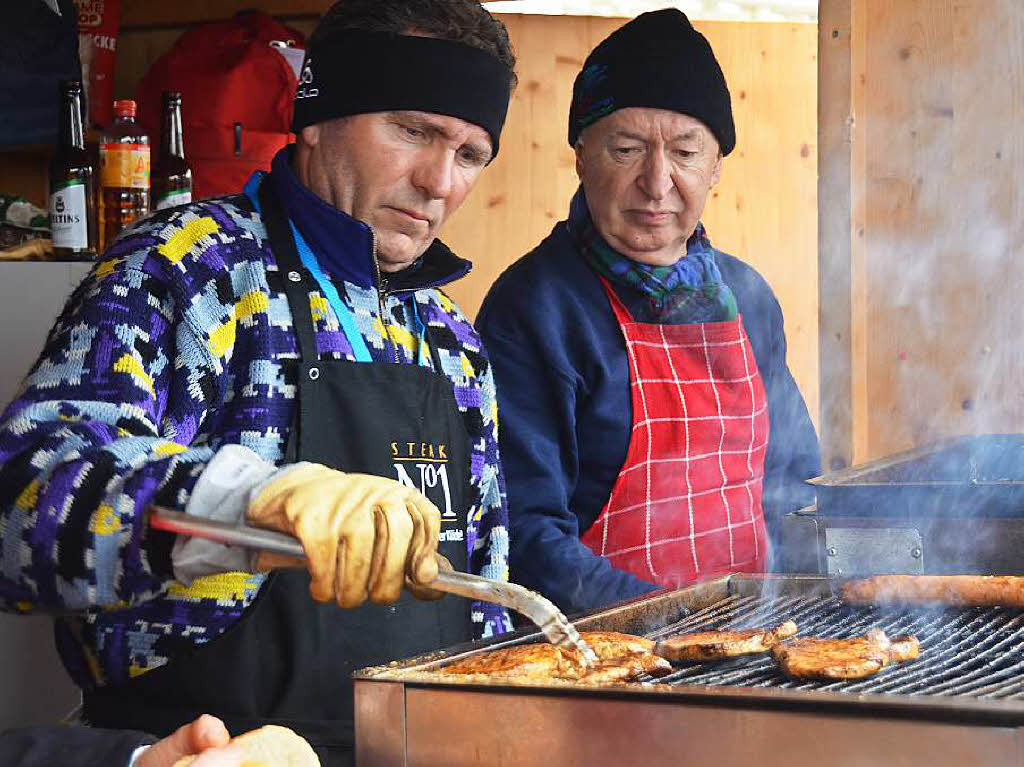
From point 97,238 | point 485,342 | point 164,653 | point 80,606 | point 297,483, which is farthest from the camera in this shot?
point 97,238

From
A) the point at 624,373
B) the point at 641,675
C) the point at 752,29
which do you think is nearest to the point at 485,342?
the point at 624,373

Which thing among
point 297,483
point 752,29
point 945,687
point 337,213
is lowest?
point 945,687

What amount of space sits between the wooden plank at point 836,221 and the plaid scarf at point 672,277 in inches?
19.6

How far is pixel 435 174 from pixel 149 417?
73 centimetres

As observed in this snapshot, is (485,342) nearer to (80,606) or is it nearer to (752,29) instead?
(80,606)

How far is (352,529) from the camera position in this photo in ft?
4.97

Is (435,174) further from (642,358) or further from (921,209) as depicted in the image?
(921,209)

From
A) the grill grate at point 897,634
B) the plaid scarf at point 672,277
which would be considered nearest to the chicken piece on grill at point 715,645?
the grill grate at point 897,634

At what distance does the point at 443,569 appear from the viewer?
164 cm

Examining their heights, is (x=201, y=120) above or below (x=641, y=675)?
above

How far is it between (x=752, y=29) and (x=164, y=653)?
432 cm

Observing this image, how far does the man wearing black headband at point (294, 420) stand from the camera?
1633 mm

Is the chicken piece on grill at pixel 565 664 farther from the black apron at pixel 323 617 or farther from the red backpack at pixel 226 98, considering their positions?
the red backpack at pixel 226 98

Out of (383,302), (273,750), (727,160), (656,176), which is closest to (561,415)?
(656,176)
